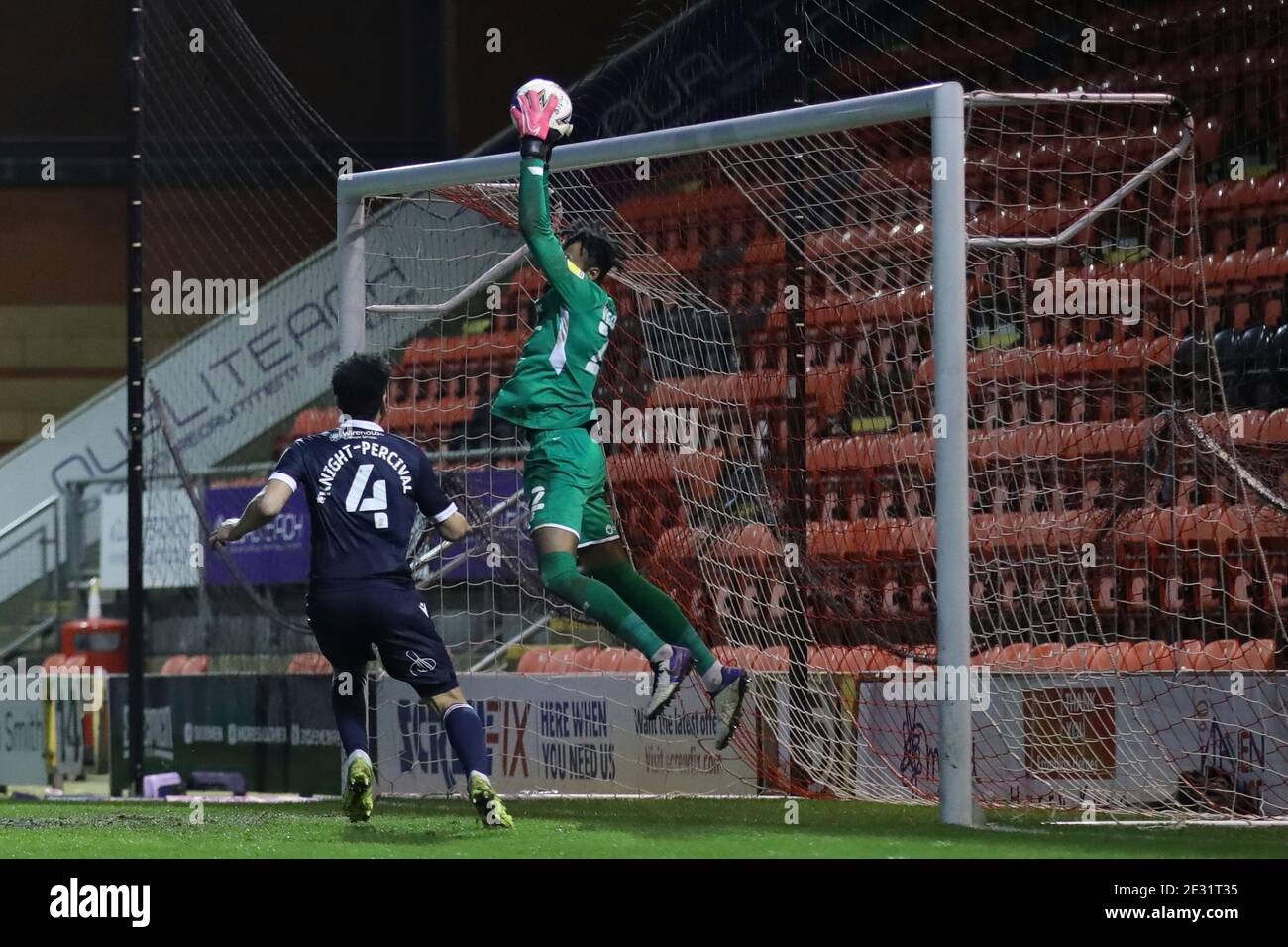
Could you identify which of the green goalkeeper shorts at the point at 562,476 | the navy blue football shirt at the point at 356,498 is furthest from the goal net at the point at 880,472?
the navy blue football shirt at the point at 356,498

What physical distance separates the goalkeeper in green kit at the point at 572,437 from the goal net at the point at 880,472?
781 mm

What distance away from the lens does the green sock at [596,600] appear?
5.93 metres

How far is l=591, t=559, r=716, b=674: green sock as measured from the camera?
6.16m

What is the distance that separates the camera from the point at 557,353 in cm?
620

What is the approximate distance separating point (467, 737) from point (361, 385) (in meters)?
1.20

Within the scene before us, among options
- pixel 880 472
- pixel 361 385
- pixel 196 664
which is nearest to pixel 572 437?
pixel 361 385

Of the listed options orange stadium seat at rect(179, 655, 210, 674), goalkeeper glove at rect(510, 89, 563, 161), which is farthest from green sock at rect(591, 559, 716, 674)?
orange stadium seat at rect(179, 655, 210, 674)

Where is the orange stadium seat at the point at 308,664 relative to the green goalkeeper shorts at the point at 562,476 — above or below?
below

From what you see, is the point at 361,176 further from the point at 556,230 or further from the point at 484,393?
the point at 484,393

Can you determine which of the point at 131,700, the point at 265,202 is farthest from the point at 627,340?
the point at 265,202

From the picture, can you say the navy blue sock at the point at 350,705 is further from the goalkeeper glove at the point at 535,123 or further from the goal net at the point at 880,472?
the goal net at the point at 880,472

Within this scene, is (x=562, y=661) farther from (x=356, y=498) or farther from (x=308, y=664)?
(x=356, y=498)

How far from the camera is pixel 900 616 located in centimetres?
786

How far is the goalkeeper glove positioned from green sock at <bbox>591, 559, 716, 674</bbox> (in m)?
1.42
